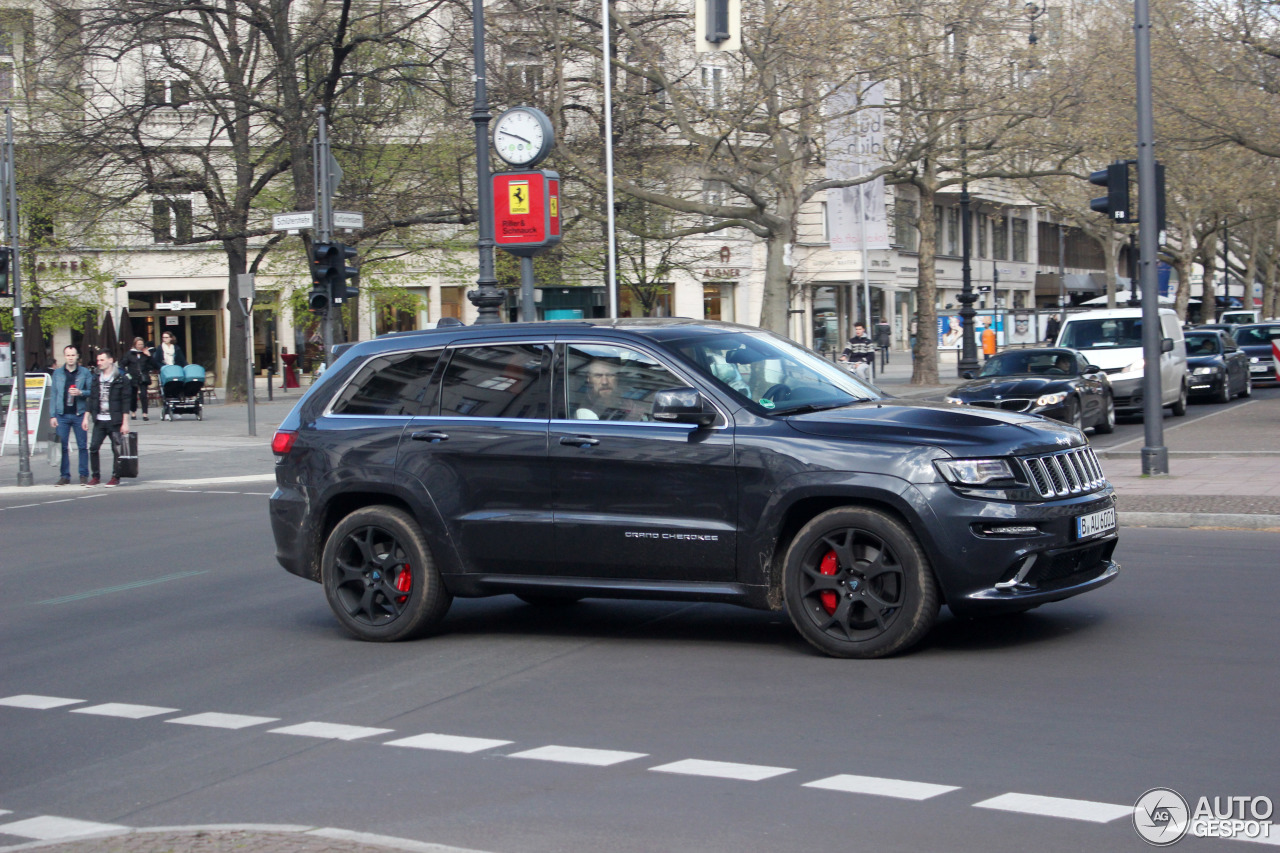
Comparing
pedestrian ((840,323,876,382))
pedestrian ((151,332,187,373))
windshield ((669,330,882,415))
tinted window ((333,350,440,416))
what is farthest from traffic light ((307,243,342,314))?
pedestrian ((840,323,876,382))

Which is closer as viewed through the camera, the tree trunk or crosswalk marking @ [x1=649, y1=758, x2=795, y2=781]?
crosswalk marking @ [x1=649, y1=758, x2=795, y2=781]

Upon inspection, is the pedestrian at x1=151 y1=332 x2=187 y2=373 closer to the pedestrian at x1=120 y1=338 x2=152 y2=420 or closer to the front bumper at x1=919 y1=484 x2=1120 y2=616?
the pedestrian at x1=120 y1=338 x2=152 y2=420

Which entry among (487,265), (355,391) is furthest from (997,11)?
(355,391)

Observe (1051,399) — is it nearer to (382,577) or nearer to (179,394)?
(382,577)

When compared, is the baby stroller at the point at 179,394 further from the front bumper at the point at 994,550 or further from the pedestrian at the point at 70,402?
the front bumper at the point at 994,550

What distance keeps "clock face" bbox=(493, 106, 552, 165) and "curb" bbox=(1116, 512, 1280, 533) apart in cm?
993

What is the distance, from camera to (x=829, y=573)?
7.50 meters

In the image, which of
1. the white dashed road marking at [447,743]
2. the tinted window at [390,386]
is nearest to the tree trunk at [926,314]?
the tinted window at [390,386]

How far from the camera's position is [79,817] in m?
5.48

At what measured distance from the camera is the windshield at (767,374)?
7.89 metres

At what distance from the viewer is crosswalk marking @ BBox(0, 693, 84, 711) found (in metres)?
→ 7.47

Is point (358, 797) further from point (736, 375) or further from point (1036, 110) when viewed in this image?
point (1036, 110)

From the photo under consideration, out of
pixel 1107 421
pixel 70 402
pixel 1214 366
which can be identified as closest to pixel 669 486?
pixel 70 402

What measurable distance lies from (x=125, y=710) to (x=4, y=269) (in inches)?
623
